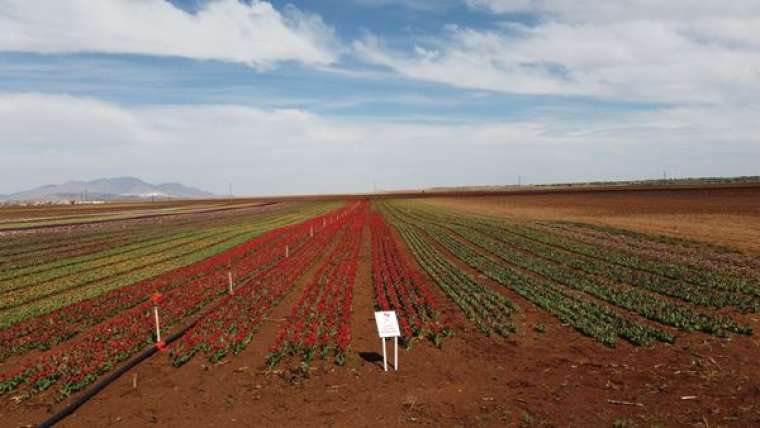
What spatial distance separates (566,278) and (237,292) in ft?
47.3

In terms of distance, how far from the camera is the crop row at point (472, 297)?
1527cm

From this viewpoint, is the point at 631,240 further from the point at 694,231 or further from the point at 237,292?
the point at 237,292

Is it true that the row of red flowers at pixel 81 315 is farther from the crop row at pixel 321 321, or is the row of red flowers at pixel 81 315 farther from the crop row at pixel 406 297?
the crop row at pixel 406 297

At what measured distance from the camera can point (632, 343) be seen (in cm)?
1318

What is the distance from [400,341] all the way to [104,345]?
8.31 meters

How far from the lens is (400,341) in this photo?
45.0 ft

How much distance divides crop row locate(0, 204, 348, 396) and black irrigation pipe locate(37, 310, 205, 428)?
38 cm

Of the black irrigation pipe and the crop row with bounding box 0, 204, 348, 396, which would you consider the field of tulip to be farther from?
the crop row with bounding box 0, 204, 348, 396

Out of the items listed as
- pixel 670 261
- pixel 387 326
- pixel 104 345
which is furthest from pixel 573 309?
pixel 104 345

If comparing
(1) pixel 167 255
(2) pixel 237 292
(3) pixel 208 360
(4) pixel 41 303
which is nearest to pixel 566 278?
(2) pixel 237 292

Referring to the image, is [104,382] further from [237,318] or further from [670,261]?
[670,261]

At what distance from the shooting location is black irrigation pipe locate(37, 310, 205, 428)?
914cm

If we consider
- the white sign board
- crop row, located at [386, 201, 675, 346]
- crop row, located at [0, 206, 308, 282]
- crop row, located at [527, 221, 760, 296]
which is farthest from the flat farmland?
the white sign board

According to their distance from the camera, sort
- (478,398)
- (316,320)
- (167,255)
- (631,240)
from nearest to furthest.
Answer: (478,398) → (316,320) → (167,255) → (631,240)
